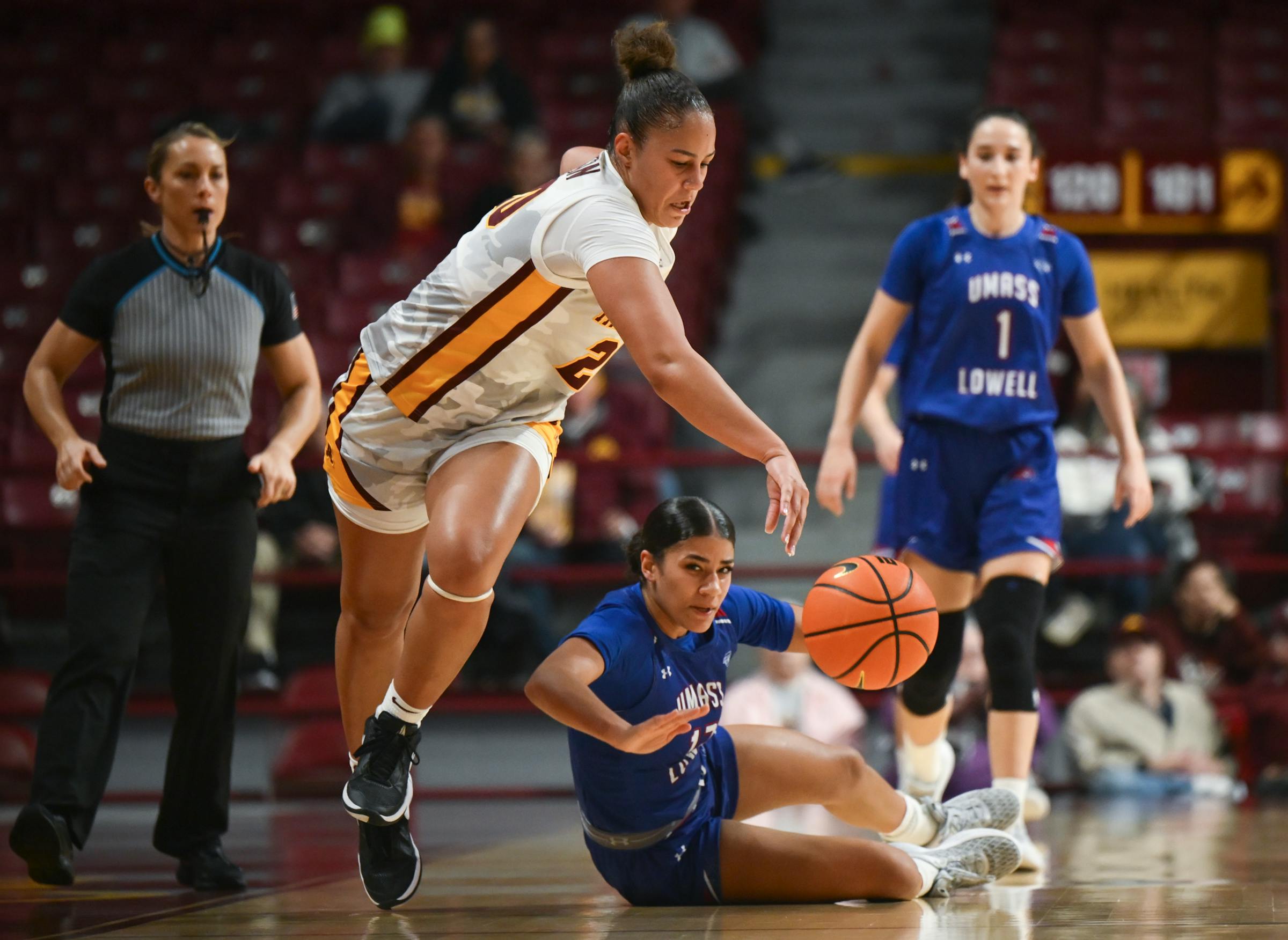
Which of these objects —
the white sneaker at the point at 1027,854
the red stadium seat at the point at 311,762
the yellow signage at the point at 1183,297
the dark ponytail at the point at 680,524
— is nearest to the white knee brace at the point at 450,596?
the dark ponytail at the point at 680,524

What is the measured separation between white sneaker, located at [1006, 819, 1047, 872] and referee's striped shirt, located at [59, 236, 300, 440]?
7.71ft

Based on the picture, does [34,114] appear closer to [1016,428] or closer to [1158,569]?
[1158,569]

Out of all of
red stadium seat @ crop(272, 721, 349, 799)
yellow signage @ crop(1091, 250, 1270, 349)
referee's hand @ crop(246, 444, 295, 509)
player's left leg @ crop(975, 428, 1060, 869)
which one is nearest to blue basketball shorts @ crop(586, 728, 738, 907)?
player's left leg @ crop(975, 428, 1060, 869)

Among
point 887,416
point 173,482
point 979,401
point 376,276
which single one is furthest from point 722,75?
point 173,482

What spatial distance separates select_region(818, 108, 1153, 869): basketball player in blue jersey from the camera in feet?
15.2

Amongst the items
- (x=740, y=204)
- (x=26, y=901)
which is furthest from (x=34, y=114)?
(x=26, y=901)

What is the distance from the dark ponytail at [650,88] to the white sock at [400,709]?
4.24 ft

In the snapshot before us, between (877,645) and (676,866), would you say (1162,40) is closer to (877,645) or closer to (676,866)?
(877,645)

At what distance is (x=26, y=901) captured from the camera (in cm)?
379

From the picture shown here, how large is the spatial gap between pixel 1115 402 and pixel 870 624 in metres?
1.52

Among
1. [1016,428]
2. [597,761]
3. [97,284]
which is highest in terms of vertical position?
[97,284]

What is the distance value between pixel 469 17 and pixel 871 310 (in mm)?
9172

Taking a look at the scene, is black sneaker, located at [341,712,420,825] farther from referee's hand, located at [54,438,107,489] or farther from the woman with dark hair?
referee's hand, located at [54,438,107,489]

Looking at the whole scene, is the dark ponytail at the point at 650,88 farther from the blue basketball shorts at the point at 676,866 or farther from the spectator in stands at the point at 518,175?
the spectator in stands at the point at 518,175
